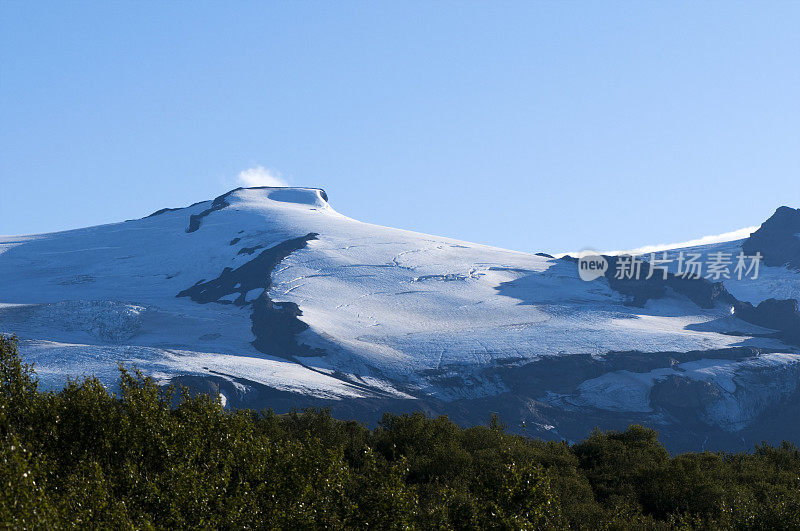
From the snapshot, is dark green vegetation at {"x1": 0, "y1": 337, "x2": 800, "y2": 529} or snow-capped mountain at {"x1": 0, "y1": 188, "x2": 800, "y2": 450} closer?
dark green vegetation at {"x1": 0, "y1": 337, "x2": 800, "y2": 529}

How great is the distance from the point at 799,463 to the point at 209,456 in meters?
43.4

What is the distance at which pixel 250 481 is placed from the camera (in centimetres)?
2925

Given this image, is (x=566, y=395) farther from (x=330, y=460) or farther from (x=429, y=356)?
(x=330, y=460)

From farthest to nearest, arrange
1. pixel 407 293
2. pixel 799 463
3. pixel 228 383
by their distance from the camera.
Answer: pixel 407 293
pixel 228 383
pixel 799 463

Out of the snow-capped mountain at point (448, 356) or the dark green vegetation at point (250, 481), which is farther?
the snow-capped mountain at point (448, 356)

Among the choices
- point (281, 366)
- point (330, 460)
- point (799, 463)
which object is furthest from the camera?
point (281, 366)

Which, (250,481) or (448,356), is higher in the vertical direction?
(250,481)

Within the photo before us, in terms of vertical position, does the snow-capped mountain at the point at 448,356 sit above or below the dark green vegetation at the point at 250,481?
below

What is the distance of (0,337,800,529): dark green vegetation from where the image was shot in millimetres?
23578

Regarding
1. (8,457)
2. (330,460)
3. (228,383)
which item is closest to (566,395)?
(228,383)

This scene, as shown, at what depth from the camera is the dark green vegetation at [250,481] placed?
77.4 ft

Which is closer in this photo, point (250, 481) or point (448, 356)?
point (250, 481)

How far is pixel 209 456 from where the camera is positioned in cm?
2980

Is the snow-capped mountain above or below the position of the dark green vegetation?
below
